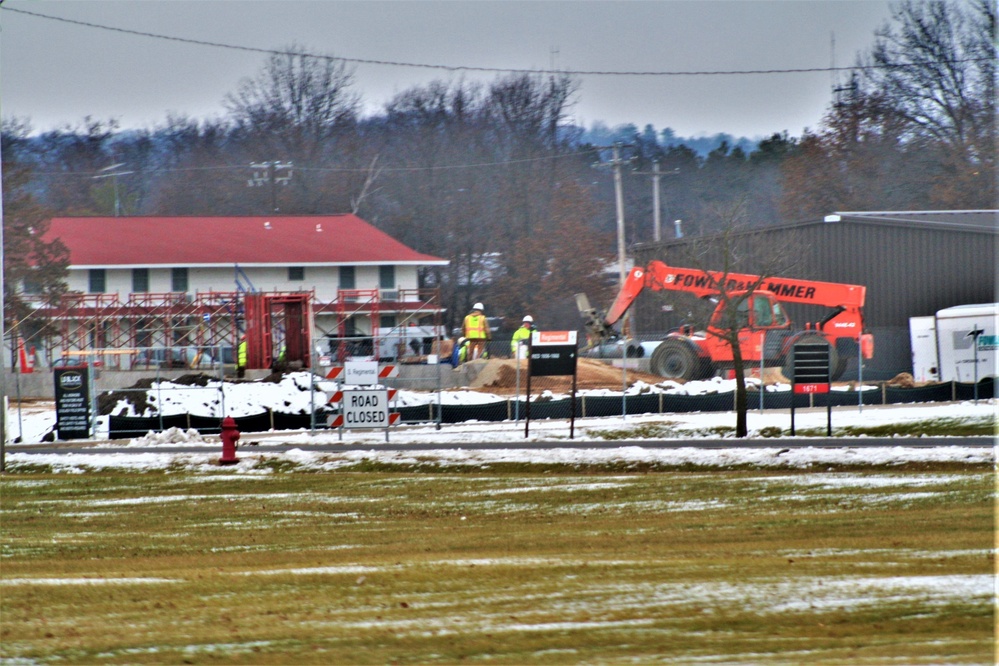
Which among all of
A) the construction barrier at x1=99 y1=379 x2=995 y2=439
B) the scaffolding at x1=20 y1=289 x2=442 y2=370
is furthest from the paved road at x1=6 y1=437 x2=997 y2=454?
the scaffolding at x1=20 y1=289 x2=442 y2=370

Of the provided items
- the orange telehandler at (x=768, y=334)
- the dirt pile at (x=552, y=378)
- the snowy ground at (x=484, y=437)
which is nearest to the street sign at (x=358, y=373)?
the snowy ground at (x=484, y=437)

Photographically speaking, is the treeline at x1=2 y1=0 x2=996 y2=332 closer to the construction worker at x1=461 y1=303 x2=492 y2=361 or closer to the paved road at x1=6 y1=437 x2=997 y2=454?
the construction worker at x1=461 y1=303 x2=492 y2=361

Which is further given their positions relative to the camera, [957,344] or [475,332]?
[475,332]

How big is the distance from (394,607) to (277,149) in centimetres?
7930

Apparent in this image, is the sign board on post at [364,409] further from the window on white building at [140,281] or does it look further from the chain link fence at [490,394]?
the window on white building at [140,281]

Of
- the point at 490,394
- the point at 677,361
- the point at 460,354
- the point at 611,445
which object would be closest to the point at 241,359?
the point at 460,354

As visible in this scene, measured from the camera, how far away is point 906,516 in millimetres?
13367

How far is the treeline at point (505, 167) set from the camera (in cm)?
7019

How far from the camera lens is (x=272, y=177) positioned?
267 feet

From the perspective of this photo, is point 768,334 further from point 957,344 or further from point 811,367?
point 811,367

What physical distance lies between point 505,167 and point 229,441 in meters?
62.5

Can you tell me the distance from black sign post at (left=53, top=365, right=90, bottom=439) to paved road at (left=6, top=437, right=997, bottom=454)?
1.19 meters

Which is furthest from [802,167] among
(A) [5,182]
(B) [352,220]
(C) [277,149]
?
(A) [5,182]

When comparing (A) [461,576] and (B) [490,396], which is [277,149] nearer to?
(B) [490,396]
